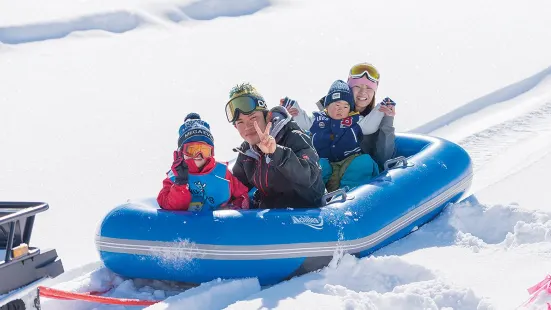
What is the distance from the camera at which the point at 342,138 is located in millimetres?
5371

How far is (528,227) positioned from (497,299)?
984mm

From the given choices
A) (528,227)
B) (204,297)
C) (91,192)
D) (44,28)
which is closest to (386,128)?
(528,227)

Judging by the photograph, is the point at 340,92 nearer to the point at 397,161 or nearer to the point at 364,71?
the point at 364,71

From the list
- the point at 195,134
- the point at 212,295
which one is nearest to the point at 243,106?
the point at 195,134

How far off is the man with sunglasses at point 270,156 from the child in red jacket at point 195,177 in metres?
0.22

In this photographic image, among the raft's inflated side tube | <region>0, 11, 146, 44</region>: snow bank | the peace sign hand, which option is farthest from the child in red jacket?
<region>0, 11, 146, 44</region>: snow bank

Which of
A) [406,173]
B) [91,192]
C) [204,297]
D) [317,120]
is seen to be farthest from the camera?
[91,192]

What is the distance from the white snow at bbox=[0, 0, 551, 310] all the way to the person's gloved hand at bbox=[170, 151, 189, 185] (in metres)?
0.61

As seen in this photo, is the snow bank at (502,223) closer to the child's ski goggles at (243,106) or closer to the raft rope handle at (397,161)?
the raft rope handle at (397,161)

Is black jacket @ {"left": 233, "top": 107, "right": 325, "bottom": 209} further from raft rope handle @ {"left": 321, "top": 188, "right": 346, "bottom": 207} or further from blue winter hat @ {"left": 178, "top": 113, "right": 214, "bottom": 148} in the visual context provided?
blue winter hat @ {"left": 178, "top": 113, "right": 214, "bottom": 148}

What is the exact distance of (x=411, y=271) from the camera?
4.11m

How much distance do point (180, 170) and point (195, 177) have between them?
0.12 meters

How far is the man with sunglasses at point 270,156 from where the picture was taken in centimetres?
448

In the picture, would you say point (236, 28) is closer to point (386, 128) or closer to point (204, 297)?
point (386, 128)
